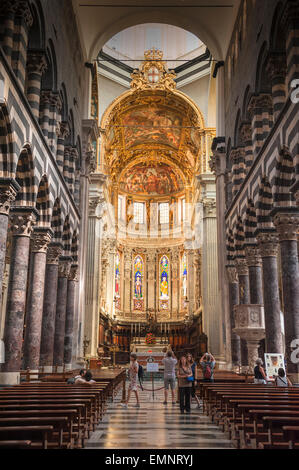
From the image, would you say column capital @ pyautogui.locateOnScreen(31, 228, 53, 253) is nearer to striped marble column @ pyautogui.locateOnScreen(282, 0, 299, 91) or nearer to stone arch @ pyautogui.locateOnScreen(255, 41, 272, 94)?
striped marble column @ pyautogui.locateOnScreen(282, 0, 299, 91)

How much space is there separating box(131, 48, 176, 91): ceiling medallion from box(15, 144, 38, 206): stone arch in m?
22.1

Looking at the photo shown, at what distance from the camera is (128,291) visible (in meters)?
44.8

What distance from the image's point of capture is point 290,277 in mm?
12906

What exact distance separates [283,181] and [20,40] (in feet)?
27.3

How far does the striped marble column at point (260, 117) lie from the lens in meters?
16.6

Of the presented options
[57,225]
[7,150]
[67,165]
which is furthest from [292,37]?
[67,165]

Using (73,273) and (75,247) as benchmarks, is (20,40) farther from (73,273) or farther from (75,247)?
A: (73,273)

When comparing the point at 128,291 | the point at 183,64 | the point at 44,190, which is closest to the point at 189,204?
the point at 128,291

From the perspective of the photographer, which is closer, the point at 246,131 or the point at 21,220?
the point at 21,220

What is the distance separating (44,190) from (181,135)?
2453cm

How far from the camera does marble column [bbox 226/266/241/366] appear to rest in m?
20.6

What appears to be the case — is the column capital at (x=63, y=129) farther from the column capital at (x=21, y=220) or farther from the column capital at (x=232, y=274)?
the column capital at (x=232, y=274)

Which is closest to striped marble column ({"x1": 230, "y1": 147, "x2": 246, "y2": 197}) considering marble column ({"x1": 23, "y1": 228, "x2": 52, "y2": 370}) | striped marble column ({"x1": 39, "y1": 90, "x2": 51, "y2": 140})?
striped marble column ({"x1": 39, "y1": 90, "x2": 51, "y2": 140})

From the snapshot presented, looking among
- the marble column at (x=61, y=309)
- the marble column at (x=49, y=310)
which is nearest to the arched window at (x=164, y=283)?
the marble column at (x=61, y=309)
